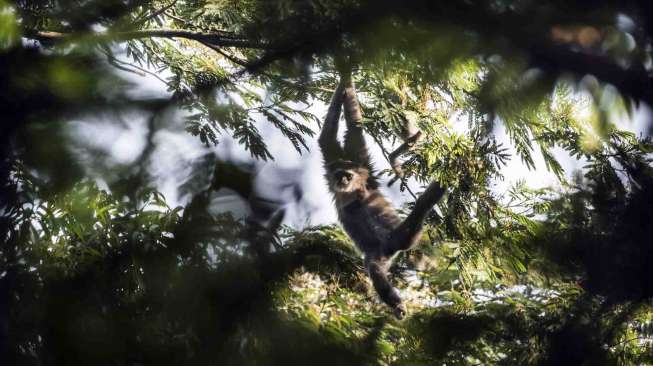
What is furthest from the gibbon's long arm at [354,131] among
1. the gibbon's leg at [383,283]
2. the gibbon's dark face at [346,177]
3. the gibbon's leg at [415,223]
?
the gibbon's leg at [383,283]

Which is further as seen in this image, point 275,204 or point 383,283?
point 383,283

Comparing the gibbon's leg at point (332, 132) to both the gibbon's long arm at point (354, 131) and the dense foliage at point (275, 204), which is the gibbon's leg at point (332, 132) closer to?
the gibbon's long arm at point (354, 131)

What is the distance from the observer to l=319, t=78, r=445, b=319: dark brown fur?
3.99 metres

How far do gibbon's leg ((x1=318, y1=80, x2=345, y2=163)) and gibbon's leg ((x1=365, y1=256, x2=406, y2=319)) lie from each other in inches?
43.6

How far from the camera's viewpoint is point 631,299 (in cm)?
154

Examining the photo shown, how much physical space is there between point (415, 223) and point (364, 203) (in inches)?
71.7

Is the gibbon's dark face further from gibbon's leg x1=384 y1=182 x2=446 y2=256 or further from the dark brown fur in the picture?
gibbon's leg x1=384 y1=182 x2=446 y2=256

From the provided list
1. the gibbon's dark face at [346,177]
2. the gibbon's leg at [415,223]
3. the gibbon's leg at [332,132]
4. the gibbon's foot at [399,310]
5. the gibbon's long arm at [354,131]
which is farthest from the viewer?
the gibbon's dark face at [346,177]

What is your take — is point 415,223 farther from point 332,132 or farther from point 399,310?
point 332,132

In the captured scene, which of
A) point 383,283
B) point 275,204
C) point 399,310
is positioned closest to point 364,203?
point 383,283

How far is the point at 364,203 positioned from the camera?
19.4 ft

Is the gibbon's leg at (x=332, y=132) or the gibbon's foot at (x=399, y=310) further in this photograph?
the gibbon's leg at (x=332, y=132)

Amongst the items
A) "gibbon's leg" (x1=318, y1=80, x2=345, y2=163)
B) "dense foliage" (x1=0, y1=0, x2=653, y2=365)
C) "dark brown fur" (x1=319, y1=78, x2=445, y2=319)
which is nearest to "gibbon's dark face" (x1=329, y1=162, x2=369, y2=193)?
"dark brown fur" (x1=319, y1=78, x2=445, y2=319)

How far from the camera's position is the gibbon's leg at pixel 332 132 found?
404cm
